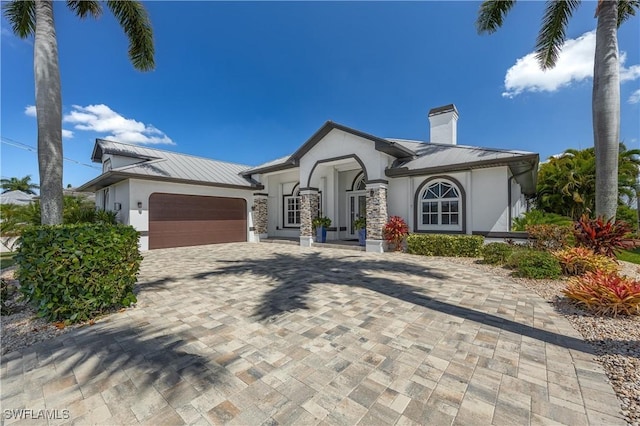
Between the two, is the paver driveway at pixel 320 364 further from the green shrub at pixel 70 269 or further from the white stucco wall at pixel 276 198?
the white stucco wall at pixel 276 198

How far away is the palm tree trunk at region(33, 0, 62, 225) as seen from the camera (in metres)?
6.09

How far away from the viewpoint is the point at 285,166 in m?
14.7

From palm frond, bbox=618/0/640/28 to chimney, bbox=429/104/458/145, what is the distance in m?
6.51

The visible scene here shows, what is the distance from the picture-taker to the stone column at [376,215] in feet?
37.3

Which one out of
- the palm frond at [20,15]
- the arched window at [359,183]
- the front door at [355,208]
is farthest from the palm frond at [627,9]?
the palm frond at [20,15]

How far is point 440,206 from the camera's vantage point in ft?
37.1

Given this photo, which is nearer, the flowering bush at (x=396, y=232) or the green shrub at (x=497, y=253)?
the green shrub at (x=497, y=253)

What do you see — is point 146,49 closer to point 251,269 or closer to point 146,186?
point 146,186

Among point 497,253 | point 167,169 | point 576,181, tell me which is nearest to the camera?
point 497,253

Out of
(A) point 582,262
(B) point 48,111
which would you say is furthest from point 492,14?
(B) point 48,111

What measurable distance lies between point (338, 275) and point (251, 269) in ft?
8.62

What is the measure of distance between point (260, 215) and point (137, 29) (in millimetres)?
10240

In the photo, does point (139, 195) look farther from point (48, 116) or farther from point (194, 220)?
point (48, 116)

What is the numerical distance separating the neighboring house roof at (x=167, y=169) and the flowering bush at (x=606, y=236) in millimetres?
14670
